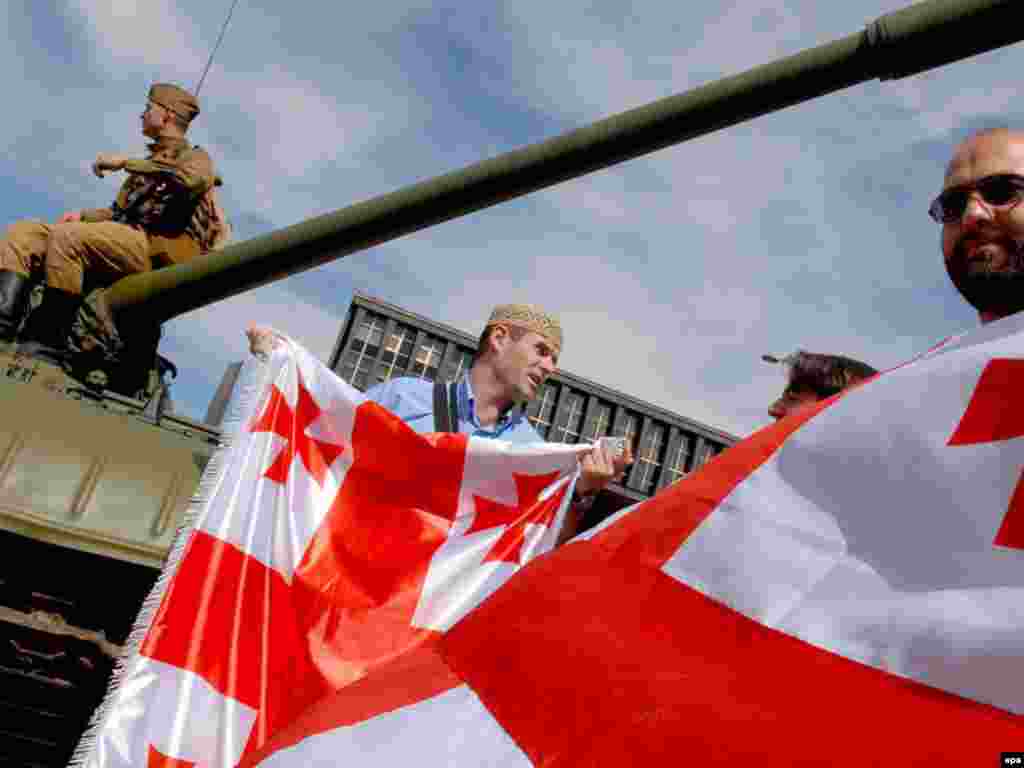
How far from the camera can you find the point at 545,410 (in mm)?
21078

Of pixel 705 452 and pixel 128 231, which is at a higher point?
pixel 705 452

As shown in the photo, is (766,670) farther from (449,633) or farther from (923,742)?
(449,633)

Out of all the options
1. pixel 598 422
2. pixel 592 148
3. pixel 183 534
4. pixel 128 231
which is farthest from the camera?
pixel 598 422

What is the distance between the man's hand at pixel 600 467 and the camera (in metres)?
2.87

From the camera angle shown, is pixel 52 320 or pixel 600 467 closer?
pixel 600 467

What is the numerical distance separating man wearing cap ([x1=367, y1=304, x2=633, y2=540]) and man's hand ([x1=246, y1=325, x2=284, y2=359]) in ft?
1.25

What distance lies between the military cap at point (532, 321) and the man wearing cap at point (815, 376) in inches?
39.6

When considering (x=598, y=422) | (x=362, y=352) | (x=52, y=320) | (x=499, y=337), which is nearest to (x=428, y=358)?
(x=362, y=352)

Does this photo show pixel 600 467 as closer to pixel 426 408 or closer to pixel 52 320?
pixel 426 408

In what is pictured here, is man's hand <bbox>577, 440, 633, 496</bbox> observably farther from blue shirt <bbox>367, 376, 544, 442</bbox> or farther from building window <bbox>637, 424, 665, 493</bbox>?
building window <bbox>637, 424, 665, 493</bbox>

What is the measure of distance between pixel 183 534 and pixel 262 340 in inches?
31.0

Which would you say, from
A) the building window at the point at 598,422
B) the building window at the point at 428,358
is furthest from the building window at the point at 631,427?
the building window at the point at 428,358

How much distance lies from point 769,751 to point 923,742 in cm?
14

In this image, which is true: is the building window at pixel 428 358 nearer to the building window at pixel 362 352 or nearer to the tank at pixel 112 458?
the building window at pixel 362 352
